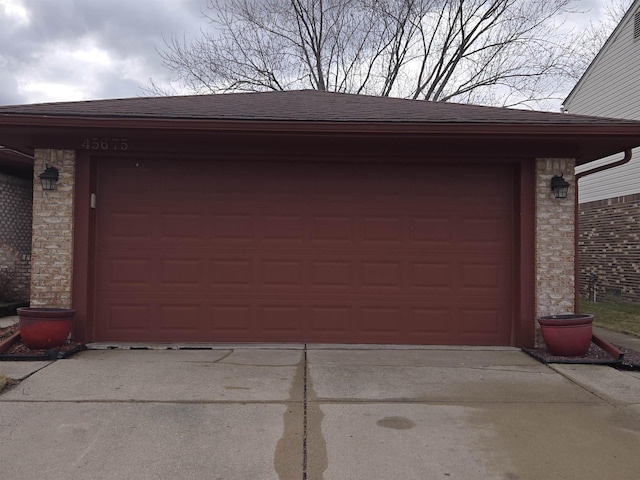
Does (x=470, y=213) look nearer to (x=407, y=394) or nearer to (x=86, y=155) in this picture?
(x=407, y=394)

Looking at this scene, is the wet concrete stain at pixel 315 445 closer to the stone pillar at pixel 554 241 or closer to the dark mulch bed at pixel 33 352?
the dark mulch bed at pixel 33 352

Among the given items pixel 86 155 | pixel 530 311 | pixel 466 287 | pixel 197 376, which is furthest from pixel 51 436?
pixel 530 311

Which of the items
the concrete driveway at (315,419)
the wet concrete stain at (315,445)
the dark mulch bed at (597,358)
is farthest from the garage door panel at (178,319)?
the dark mulch bed at (597,358)

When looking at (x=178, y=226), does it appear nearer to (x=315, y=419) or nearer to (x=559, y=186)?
(x=315, y=419)

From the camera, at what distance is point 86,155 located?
7043 mm

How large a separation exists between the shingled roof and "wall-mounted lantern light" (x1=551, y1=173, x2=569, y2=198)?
788 mm

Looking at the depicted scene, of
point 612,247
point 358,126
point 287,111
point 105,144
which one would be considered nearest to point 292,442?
point 358,126

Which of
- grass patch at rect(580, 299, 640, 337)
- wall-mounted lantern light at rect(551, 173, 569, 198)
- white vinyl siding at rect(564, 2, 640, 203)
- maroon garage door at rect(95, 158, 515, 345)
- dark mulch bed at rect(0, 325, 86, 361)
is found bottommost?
grass patch at rect(580, 299, 640, 337)

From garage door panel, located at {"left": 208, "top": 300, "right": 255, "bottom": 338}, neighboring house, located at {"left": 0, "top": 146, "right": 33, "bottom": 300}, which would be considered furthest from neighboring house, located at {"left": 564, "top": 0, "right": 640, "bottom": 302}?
neighboring house, located at {"left": 0, "top": 146, "right": 33, "bottom": 300}

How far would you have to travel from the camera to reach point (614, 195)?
14.8m

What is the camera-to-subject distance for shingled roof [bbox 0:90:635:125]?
6.44 metres

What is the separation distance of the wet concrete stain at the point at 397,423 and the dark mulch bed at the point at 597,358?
2861 mm

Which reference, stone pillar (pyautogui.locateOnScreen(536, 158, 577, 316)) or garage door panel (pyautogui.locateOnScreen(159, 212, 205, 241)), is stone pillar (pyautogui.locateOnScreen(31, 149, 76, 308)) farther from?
stone pillar (pyautogui.locateOnScreen(536, 158, 577, 316))

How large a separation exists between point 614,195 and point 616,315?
4856 mm
